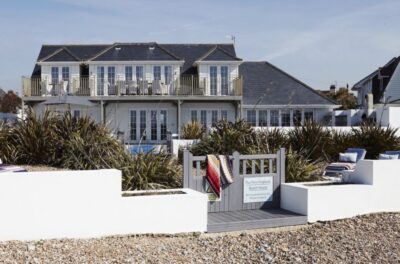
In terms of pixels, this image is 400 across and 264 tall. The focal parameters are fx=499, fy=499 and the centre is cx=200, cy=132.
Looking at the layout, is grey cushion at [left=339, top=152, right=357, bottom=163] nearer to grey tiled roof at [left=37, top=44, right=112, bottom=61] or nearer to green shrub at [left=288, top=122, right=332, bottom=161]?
green shrub at [left=288, top=122, right=332, bottom=161]

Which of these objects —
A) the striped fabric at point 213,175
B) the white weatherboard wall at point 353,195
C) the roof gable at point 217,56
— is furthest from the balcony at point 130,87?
the striped fabric at point 213,175

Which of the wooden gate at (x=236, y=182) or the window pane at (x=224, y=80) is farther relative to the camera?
the window pane at (x=224, y=80)

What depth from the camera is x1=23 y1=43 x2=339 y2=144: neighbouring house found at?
30.2 metres

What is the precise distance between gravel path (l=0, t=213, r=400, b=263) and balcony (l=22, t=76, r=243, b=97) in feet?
72.6

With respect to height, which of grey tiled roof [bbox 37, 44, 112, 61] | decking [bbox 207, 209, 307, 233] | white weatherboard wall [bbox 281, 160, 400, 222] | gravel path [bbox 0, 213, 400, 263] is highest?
grey tiled roof [bbox 37, 44, 112, 61]

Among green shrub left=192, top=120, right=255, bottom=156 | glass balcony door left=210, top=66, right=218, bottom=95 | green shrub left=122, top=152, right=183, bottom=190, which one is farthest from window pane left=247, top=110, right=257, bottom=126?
green shrub left=122, top=152, right=183, bottom=190

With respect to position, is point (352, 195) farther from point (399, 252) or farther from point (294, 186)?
point (399, 252)

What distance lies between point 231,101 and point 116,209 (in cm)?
2407

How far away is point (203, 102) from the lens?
3161cm

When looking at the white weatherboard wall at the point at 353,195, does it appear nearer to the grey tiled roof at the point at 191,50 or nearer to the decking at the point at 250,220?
the decking at the point at 250,220

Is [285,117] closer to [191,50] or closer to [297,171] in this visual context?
[191,50]

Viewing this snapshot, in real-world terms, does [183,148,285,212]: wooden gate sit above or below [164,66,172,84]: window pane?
below

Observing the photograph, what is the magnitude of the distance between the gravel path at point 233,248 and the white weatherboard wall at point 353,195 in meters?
0.61

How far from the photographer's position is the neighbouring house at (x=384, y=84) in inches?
1431
